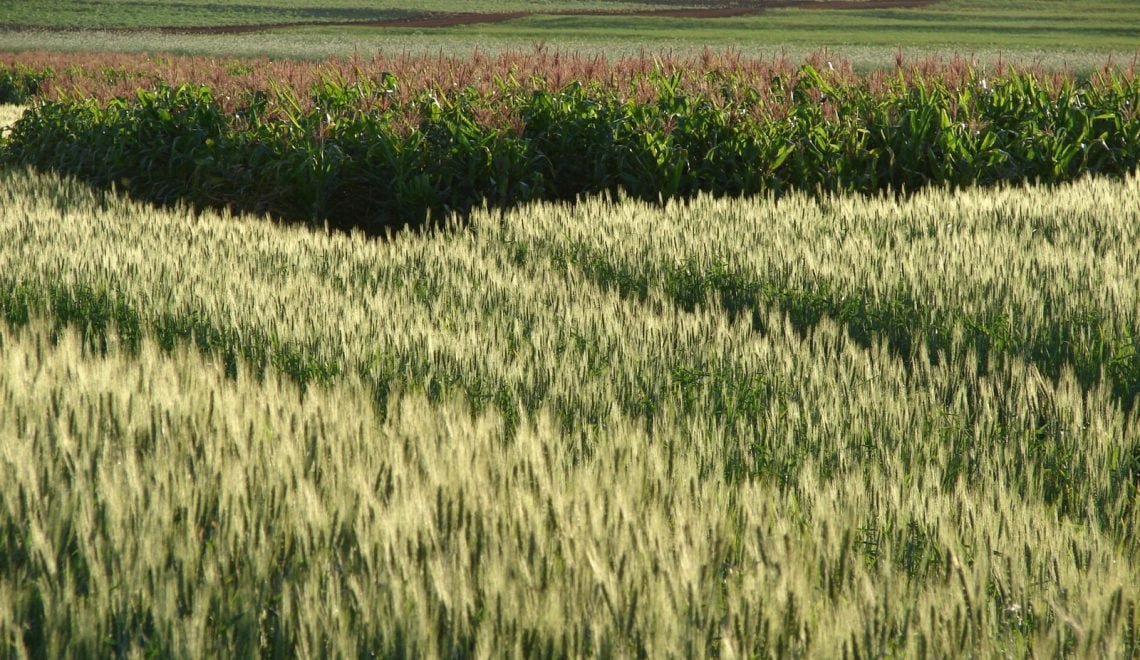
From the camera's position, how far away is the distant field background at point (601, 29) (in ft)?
111

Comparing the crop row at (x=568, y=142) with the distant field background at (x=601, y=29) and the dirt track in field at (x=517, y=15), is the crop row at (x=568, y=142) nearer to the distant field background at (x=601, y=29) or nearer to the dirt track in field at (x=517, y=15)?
the distant field background at (x=601, y=29)

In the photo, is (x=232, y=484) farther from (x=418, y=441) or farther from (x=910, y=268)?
(x=910, y=268)

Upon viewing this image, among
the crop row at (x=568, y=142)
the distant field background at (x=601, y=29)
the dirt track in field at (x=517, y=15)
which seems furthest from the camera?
the dirt track in field at (x=517, y=15)

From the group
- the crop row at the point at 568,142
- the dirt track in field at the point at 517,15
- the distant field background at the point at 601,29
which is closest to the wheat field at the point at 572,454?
the crop row at the point at 568,142

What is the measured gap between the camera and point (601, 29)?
4503 cm

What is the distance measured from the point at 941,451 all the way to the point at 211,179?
6821mm

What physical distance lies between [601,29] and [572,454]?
44.1 meters

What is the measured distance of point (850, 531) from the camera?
2.08 meters

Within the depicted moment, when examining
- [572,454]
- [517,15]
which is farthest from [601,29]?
[572,454]

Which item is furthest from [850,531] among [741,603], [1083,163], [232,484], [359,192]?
[1083,163]

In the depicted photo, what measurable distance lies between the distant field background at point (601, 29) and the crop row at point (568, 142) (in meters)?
18.2

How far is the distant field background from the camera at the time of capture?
111ft

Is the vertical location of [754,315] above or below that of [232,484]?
below

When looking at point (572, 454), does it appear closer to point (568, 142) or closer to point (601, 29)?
point (568, 142)
